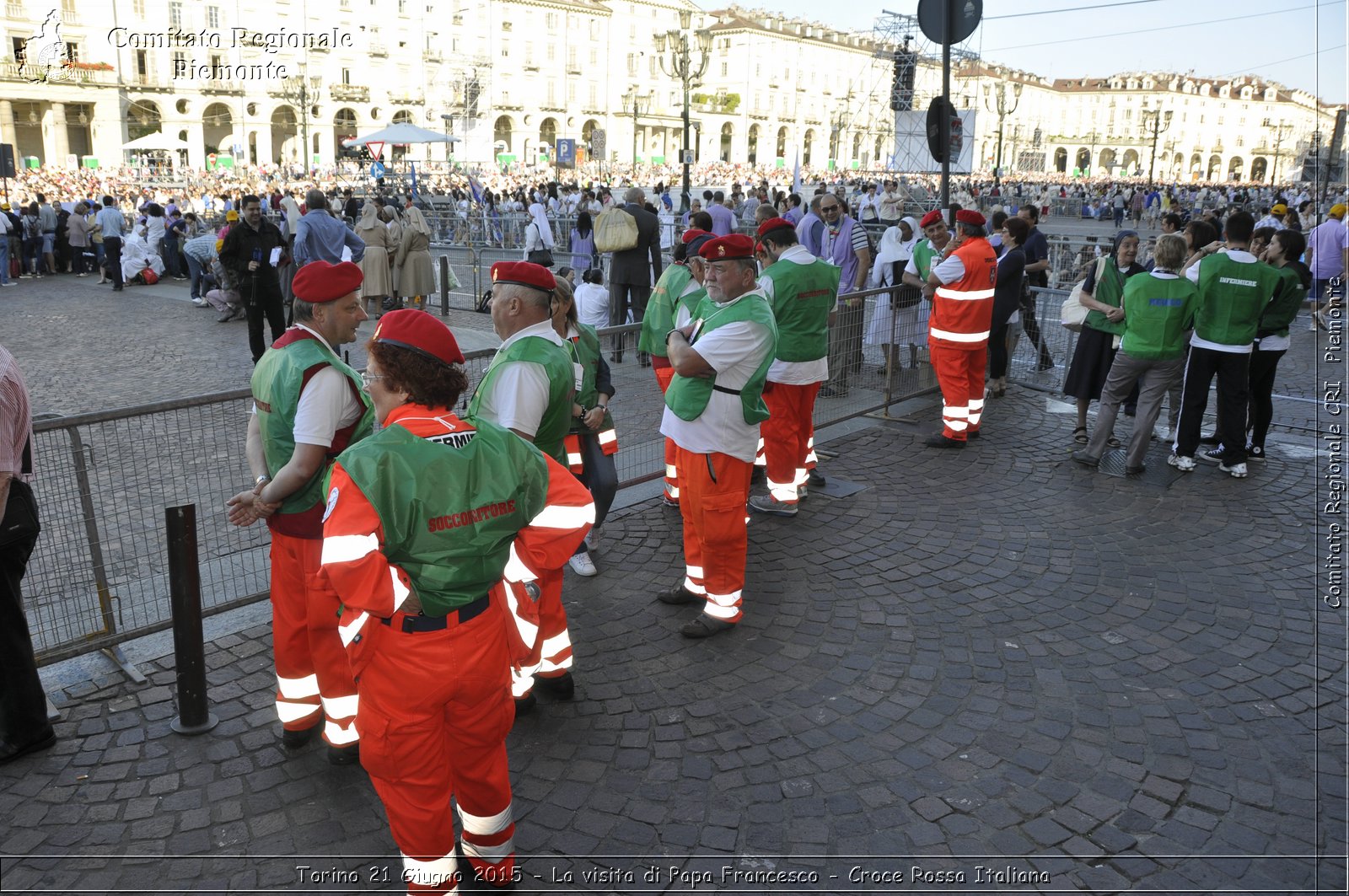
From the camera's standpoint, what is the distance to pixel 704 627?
463 centimetres

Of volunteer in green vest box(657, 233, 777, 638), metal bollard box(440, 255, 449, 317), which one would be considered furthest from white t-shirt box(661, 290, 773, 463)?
metal bollard box(440, 255, 449, 317)

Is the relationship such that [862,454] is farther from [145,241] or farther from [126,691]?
[145,241]

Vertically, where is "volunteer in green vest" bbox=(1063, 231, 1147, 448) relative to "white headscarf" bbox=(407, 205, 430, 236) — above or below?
below

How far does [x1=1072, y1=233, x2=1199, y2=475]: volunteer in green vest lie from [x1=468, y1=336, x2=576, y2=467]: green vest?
4949mm

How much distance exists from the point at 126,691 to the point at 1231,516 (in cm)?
672

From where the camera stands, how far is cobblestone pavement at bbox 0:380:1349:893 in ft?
10.1

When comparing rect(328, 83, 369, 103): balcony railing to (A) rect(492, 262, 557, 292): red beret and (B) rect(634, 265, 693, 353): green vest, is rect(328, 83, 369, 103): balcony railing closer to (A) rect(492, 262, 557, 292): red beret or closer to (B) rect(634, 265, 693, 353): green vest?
(B) rect(634, 265, 693, 353): green vest

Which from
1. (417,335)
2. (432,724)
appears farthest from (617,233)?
(432,724)

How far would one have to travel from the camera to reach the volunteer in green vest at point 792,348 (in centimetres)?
604

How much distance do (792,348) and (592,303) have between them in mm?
4110

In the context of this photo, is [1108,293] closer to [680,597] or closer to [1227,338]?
[1227,338]

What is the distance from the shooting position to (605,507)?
4.94m

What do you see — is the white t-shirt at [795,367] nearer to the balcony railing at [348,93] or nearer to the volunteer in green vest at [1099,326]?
the volunteer in green vest at [1099,326]

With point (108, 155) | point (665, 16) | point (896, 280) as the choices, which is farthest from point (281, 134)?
point (896, 280)
